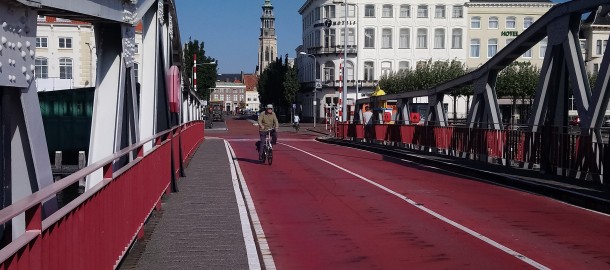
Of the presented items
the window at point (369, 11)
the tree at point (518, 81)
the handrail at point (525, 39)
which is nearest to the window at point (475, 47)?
the window at point (369, 11)

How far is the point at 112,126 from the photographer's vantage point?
8.40 metres

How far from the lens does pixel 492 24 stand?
86.0 m

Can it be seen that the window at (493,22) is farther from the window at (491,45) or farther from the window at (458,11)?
the window at (458,11)

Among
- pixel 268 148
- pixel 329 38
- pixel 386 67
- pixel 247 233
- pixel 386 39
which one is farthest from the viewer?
pixel 329 38

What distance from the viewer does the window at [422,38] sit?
85.8 m

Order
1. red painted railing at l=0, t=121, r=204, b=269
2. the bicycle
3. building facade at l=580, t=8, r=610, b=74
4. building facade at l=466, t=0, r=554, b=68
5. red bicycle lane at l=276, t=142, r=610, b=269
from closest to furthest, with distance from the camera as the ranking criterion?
red painted railing at l=0, t=121, r=204, b=269
red bicycle lane at l=276, t=142, r=610, b=269
the bicycle
building facade at l=580, t=8, r=610, b=74
building facade at l=466, t=0, r=554, b=68

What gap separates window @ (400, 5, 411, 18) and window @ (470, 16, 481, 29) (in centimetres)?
766

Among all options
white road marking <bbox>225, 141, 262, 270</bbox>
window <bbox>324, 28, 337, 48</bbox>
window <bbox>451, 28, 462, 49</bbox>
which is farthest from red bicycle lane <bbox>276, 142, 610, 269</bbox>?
window <bbox>324, 28, 337, 48</bbox>

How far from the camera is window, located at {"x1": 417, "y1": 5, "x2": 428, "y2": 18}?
280 ft

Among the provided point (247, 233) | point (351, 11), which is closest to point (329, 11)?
point (351, 11)

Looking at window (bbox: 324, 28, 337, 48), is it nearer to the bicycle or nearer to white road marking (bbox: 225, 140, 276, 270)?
the bicycle

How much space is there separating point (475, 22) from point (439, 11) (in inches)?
184

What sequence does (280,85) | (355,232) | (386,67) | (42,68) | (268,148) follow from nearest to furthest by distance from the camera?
(355,232)
(268,148)
(42,68)
(386,67)
(280,85)

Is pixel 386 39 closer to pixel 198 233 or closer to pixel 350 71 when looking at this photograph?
pixel 350 71
